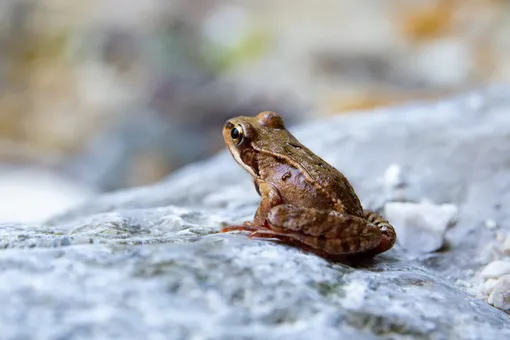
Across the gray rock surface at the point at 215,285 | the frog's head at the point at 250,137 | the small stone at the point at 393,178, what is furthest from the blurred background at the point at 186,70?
the gray rock surface at the point at 215,285

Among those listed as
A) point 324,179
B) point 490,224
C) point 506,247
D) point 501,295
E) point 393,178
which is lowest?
point 501,295

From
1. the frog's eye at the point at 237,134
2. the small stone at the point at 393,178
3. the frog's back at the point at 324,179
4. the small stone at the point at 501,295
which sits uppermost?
the frog's eye at the point at 237,134

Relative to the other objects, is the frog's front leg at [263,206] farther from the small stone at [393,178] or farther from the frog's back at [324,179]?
the small stone at [393,178]

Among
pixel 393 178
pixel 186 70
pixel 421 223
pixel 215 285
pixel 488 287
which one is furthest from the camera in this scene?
pixel 186 70

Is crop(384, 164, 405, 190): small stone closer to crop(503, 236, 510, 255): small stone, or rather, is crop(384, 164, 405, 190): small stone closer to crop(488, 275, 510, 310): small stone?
crop(503, 236, 510, 255): small stone

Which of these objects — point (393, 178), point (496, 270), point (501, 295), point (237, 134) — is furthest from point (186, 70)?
point (501, 295)

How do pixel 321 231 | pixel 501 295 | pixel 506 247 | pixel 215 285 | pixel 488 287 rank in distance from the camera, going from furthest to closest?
pixel 506 247 < pixel 488 287 < pixel 501 295 < pixel 321 231 < pixel 215 285

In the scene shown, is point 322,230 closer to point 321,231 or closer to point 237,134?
point 321,231
